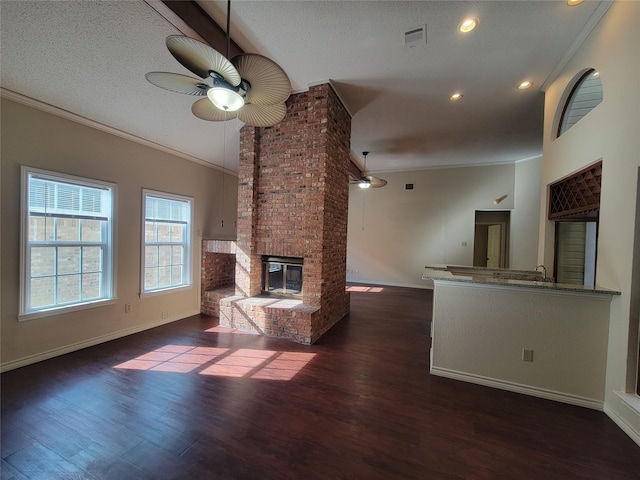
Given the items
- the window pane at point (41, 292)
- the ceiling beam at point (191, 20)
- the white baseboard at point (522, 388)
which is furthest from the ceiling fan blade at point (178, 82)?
the white baseboard at point (522, 388)

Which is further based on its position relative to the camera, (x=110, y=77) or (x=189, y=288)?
(x=189, y=288)

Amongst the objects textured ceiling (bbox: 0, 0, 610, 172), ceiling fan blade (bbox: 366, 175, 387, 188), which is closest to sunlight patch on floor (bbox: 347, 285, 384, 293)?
ceiling fan blade (bbox: 366, 175, 387, 188)

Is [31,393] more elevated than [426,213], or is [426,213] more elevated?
[426,213]

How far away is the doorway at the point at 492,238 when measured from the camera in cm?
725

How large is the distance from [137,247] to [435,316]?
4321mm

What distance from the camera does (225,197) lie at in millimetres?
5441

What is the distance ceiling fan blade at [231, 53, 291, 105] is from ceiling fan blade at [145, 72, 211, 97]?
1.06 feet

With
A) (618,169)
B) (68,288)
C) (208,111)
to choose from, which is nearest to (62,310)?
(68,288)

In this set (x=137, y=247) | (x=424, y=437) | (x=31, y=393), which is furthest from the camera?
(x=137, y=247)

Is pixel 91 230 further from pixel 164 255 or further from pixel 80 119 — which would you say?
pixel 80 119

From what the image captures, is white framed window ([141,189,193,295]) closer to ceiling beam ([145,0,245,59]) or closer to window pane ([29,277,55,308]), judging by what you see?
window pane ([29,277,55,308])

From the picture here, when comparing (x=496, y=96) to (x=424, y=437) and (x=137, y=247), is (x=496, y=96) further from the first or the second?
(x=137, y=247)

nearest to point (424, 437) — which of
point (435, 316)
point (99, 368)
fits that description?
point (435, 316)

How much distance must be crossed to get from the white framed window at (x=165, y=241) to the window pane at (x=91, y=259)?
569mm
